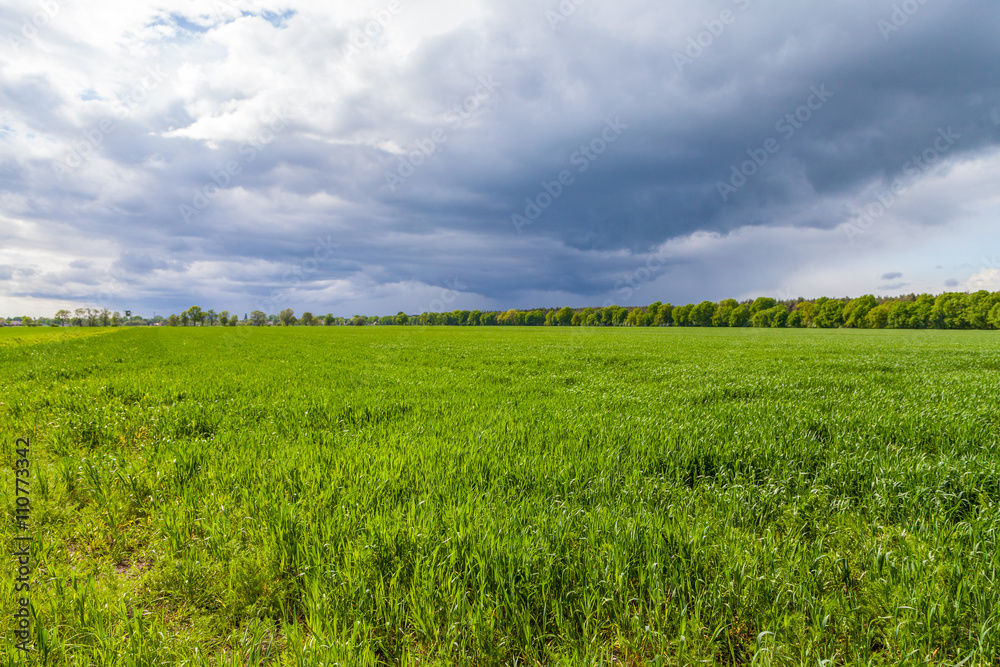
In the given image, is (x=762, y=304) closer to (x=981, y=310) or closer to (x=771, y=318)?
(x=771, y=318)

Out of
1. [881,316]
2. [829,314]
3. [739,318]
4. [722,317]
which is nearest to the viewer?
[881,316]

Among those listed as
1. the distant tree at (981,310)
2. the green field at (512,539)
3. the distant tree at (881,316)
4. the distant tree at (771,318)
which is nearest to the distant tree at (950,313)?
the distant tree at (981,310)

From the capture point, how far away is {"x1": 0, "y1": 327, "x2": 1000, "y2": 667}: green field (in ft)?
8.55

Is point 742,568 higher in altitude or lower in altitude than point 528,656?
higher

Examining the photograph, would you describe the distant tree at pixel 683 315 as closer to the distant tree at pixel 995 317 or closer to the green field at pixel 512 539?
the distant tree at pixel 995 317

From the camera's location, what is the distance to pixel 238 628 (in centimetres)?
287

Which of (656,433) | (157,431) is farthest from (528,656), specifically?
(157,431)

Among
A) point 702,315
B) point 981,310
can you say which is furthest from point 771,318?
point 981,310

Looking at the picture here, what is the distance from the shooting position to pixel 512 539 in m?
3.47

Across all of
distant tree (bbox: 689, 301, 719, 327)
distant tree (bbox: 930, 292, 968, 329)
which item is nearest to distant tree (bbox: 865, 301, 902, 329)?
distant tree (bbox: 930, 292, 968, 329)

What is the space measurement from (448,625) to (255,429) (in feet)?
19.9

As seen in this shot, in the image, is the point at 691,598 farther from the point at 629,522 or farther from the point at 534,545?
the point at 534,545

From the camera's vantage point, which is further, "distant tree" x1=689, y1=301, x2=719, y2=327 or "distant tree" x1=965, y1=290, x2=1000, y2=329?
"distant tree" x1=689, y1=301, x2=719, y2=327

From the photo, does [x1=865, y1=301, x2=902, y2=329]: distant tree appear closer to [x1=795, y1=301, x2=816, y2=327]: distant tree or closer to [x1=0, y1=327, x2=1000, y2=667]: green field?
[x1=795, y1=301, x2=816, y2=327]: distant tree
